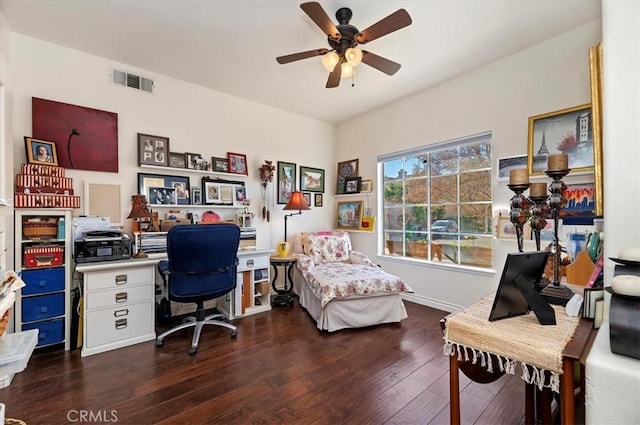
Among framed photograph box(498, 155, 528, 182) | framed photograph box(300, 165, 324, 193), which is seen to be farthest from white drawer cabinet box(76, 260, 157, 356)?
framed photograph box(498, 155, 528, 182)

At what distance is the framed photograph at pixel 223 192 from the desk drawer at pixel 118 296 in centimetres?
118

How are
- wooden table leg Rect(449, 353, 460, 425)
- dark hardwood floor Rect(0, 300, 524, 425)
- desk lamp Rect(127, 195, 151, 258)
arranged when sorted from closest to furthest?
1. wooden table leg Rect(449, 353, 460, 425)
2. dark hardwood floor Rect(0, 300, 524, 425)
3. desk lamp Rect(127, 195, 151, 258)

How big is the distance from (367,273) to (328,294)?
0.61 metres

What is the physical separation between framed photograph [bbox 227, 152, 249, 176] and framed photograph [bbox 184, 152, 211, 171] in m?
0.30

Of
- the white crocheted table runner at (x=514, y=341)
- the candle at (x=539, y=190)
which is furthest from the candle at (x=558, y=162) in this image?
the white crocheted table runner at (x=514, y=341)

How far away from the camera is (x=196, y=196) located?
3236 mm

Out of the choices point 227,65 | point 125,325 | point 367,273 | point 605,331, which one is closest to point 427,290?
point 367,273

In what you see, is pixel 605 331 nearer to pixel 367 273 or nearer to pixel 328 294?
pixel 328 294

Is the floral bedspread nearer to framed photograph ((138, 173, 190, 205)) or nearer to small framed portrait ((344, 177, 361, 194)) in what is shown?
small framed portrait ((344, 177, 361, 194))

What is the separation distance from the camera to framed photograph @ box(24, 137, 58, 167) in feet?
7.52

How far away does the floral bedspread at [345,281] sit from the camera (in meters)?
2.62

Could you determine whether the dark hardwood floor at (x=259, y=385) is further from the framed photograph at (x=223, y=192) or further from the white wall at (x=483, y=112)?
the framed photograph at (x=223, y=192)

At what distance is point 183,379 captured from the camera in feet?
6.22

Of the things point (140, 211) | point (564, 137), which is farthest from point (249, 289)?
point (564, 137)
